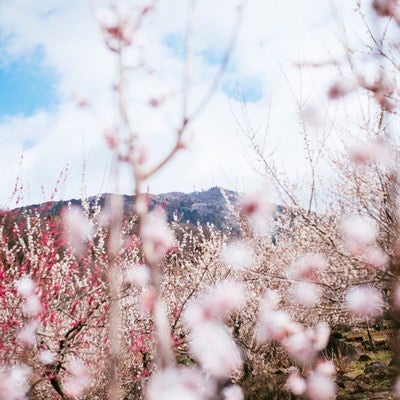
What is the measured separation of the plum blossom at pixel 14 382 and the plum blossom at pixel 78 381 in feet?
2.09

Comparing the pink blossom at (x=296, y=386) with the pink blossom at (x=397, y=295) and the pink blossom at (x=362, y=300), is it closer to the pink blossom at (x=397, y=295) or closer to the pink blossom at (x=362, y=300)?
the pink blossom at (x=362, y=300)

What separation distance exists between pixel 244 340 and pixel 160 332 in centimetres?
683

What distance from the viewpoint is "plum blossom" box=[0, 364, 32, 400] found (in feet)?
12.0

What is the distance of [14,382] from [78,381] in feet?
4.06

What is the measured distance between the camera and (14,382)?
13.0 feet

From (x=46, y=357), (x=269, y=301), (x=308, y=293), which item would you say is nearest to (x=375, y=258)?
(x=308, y=293)

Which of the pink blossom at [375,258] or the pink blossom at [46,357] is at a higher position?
the pink blossom at [375,258]

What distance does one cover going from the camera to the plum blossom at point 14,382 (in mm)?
3645

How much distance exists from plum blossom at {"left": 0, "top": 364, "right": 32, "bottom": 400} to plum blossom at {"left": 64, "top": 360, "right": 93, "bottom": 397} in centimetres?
64

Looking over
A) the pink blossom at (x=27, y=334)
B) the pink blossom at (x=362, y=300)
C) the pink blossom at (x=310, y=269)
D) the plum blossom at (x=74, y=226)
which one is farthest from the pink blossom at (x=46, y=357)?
the pink blossom at (x=362, y=300)

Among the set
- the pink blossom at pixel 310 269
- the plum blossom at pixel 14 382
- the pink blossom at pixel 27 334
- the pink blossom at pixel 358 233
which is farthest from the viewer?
the pink blossom at pixel 310 269

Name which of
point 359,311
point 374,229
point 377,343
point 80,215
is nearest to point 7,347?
point 80,215

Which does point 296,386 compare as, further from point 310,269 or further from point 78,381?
point 78,381

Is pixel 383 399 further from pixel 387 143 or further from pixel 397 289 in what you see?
pixel 387 143
